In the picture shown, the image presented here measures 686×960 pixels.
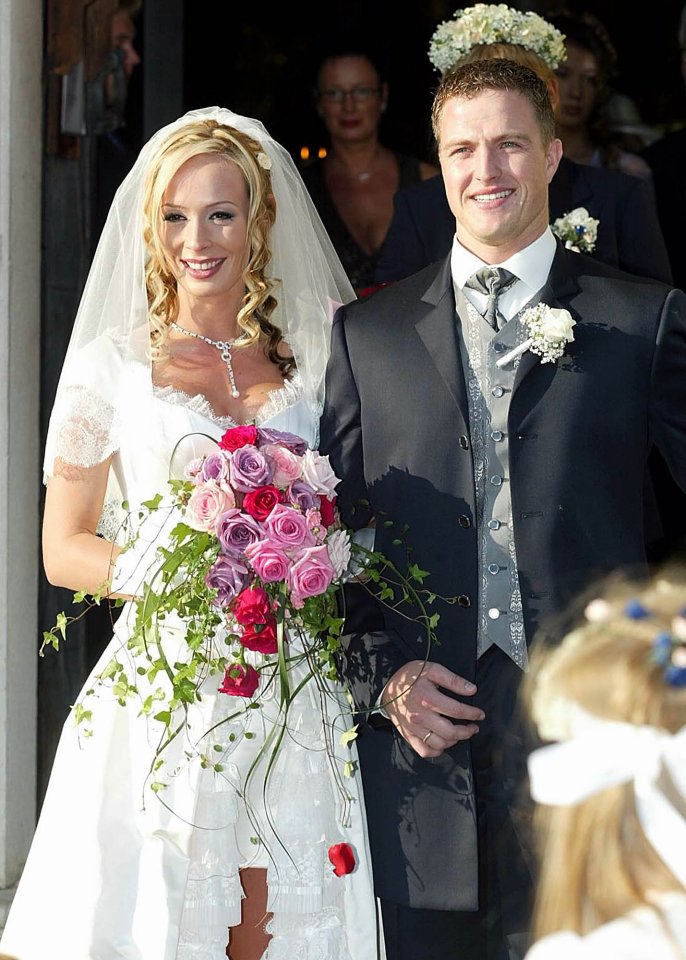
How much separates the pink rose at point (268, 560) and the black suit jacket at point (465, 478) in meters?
0.36

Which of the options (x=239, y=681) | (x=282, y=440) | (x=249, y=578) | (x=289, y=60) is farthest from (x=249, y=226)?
(x=289, y=60)

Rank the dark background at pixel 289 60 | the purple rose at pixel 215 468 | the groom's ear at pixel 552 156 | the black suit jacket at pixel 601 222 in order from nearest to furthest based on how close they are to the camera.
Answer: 1. the purple rose at pixel 215 468
2. the groom's ear at pixel 552 156
3. the black suit jacket at pixel 601 222
4. the dark background at pixel 289 60

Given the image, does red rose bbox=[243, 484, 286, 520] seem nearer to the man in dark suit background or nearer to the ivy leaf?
the ivy leaf

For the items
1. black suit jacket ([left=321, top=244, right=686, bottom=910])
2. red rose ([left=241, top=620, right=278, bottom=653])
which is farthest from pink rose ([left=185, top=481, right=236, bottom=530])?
black suit jacket ([left=321, top=244, right=686, bottom=910])

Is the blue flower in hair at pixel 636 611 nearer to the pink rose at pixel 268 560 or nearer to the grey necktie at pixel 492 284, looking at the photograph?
the pink rose at pixel 268 560

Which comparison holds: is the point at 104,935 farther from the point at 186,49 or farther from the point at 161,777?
the point at 186,49

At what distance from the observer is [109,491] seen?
11.2ft

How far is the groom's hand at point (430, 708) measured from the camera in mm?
2959

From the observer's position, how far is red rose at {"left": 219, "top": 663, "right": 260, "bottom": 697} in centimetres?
293

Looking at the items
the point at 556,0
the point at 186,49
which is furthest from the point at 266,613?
the point at 556,0

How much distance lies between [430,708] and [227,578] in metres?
0.50

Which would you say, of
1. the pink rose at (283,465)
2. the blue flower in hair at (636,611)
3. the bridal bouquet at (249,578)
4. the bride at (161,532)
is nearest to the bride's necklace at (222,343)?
the bride at (161,532)

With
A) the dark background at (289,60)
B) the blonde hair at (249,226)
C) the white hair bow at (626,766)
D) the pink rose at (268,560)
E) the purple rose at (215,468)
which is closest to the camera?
the white hair bow at (626,766)

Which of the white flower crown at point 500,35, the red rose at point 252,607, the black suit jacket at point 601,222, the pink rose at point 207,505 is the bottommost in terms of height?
the red rose at point 252,607
